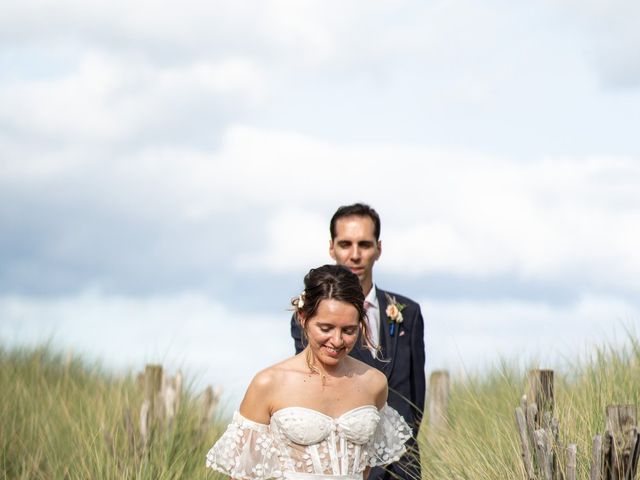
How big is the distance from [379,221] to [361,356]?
3.25 feet

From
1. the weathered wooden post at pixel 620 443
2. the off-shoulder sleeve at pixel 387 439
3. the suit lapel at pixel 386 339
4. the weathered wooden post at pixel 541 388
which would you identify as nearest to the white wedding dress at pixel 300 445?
the off-shoulder sleeve at pixel 387 439

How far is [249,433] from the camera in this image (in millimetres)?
4770

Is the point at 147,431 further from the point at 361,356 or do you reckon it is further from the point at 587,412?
the point at 587,412

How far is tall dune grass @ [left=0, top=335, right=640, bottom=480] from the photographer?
6.88 metres

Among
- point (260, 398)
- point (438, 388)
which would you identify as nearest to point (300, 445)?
point (260, 398)

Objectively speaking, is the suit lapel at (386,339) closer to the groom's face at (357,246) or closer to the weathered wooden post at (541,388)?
the groom's face at (357,246)

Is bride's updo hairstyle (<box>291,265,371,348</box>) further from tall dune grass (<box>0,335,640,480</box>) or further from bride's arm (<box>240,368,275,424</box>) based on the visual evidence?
tall dune grass (<box>0,335,640,480</box>)

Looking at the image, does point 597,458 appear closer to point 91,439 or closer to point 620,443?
point 620,443

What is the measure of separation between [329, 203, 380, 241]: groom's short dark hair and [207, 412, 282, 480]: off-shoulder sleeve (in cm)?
215

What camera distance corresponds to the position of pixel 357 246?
651cm

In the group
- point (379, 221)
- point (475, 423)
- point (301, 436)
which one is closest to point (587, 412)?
point (475, 423)

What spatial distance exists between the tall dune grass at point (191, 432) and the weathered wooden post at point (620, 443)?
0.53 meters

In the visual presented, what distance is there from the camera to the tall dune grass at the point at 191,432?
22.6 ft

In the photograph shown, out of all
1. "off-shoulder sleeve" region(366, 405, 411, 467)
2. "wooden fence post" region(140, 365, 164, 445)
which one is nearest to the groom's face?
"off-shoulder sleeve" region(366, 405, 411, 467)
